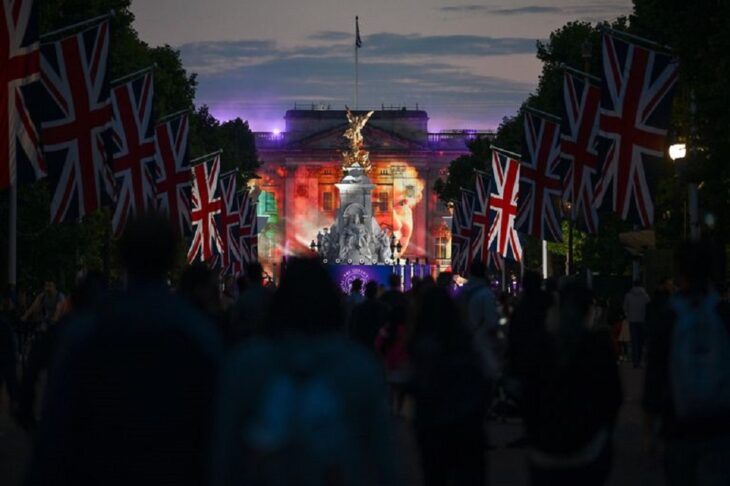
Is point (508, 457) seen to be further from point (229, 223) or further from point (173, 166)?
point (229, 223)

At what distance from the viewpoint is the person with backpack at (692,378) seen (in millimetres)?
9375

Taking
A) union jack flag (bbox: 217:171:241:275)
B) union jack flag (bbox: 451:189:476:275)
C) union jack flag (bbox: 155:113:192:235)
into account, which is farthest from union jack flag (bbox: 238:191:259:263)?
union jack flag (bbox: 155:113:192:235)

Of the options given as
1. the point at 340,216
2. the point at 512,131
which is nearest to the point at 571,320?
the point at 512,131

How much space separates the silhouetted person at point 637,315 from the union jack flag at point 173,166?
8262 mm

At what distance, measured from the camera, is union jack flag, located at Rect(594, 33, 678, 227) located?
92.0ft

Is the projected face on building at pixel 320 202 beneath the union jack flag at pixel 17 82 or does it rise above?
above

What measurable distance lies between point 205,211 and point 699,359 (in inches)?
1789

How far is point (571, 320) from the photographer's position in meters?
9.48

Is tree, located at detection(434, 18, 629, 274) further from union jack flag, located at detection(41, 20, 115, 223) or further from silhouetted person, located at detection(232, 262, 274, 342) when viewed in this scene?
silhouetted person, located at detection(232, 262, 274, 342)

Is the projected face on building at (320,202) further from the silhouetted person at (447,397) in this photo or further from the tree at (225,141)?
the silhouetted person at (447,397)

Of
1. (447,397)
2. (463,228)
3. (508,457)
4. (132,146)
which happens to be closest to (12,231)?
(132,146)

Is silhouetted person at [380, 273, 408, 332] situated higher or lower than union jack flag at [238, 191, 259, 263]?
lower

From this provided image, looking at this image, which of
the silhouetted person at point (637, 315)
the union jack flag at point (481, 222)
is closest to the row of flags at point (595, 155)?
the union jack flag at point (481, 222)

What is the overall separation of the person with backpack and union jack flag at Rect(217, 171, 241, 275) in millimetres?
47089
